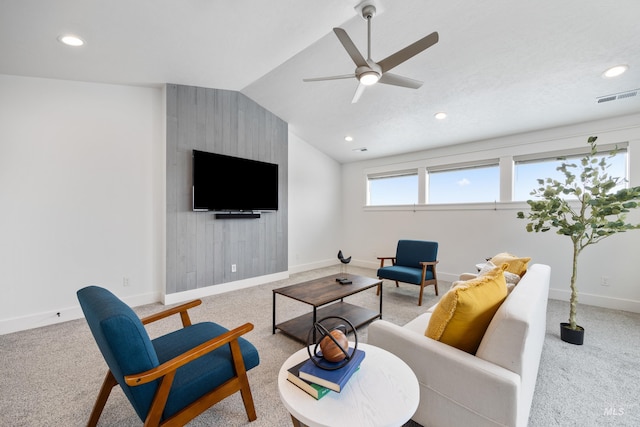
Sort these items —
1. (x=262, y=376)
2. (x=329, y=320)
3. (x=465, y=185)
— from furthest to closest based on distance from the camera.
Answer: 1. (x=465, y=185)
2. (x=329, y=320)
3. (x=262, y=376)

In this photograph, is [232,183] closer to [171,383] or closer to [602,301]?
[171,383]

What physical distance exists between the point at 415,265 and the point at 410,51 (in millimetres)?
2998

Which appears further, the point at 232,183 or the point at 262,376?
the point at 232,183

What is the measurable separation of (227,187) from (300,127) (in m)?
1.89

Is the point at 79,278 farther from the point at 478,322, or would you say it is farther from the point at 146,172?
the point at 478,322

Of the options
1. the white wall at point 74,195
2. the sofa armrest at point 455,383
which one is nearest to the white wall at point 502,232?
the sofa armrest at point 455,383

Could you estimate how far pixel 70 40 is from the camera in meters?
2.37

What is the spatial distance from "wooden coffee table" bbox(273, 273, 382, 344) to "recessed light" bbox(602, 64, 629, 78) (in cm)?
317

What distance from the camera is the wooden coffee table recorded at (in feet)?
8.37

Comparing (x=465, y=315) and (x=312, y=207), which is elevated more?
(x=312, y=207)

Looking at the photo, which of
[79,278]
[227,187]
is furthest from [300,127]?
[79,278]

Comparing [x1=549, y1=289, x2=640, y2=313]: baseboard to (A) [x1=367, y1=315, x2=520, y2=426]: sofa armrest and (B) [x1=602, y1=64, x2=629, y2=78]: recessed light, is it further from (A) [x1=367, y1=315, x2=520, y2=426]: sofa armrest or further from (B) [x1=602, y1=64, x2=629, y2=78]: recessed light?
(A) [x1=367, y1=315, x2=520, y2=426]: sofa armrest

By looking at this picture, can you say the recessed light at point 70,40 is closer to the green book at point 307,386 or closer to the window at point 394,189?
the green book at point 307,386

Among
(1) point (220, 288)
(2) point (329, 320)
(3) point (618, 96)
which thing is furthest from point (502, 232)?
(1) point (220, 288)
